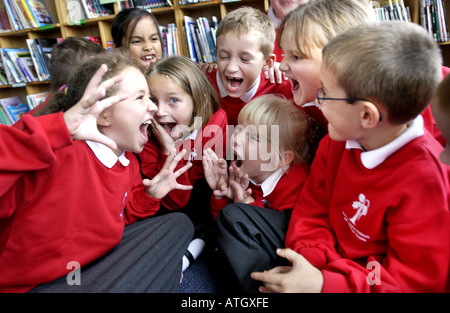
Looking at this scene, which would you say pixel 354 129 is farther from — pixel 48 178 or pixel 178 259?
pixel 48 178

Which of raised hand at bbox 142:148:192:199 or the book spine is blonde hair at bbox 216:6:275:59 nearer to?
raised hand at bbox 142:148:192:199

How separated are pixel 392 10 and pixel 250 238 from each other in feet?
7.86

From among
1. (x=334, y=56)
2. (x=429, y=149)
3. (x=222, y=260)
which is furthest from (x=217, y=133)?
(x=429, y=149)

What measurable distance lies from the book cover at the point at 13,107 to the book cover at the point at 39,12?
0.95 meters

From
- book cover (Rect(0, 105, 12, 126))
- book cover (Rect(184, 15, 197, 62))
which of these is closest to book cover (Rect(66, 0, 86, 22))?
book cover (Rect(184, 15, 197, 62))

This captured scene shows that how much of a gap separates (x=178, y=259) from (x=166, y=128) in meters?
0.69

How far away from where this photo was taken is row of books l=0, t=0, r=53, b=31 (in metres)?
3.24

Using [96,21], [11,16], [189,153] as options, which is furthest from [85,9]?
[189,153]

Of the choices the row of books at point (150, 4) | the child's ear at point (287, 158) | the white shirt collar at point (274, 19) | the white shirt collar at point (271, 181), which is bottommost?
the white shirt collar at point (271, 181)

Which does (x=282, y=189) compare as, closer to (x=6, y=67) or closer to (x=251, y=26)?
(x=251, y=26)

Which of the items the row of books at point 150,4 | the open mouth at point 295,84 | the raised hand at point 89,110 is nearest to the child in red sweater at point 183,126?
the open mouth at point 295,84

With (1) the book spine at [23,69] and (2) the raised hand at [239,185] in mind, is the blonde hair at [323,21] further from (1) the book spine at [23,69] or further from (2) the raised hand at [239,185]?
(1) the book spine at [23,69]

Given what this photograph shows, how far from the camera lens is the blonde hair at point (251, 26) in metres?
1.60

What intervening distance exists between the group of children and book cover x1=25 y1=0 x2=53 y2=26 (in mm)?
2578
